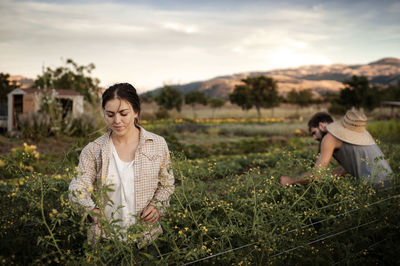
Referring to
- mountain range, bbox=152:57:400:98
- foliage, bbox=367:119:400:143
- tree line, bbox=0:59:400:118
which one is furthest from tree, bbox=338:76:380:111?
mountain range, bbox=152:57:400:98

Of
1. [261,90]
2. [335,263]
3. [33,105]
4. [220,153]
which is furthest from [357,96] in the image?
[335,263]

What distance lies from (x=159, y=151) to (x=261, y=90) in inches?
1350

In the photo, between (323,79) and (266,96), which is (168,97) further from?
(323,79)

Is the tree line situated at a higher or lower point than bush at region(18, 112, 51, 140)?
higher

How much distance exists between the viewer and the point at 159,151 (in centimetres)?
235

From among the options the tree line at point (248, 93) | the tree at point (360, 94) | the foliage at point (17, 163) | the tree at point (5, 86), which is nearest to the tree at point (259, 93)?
the tree line at point (248, 93)

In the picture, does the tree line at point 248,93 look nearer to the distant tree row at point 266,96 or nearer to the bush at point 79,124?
the distant tree row at point 266,96

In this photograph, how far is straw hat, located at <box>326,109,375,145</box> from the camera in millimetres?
3617

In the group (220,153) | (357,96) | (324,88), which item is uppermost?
(324,88)

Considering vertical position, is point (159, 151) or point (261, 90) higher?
point (261, 90)

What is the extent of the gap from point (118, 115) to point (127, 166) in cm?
36

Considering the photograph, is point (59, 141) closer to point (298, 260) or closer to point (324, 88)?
point (298, 260)

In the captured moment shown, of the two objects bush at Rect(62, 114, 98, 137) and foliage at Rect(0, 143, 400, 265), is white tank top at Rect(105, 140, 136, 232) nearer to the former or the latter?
foliage at Rect(0, 143, 400, 265)

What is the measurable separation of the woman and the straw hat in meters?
2.19
